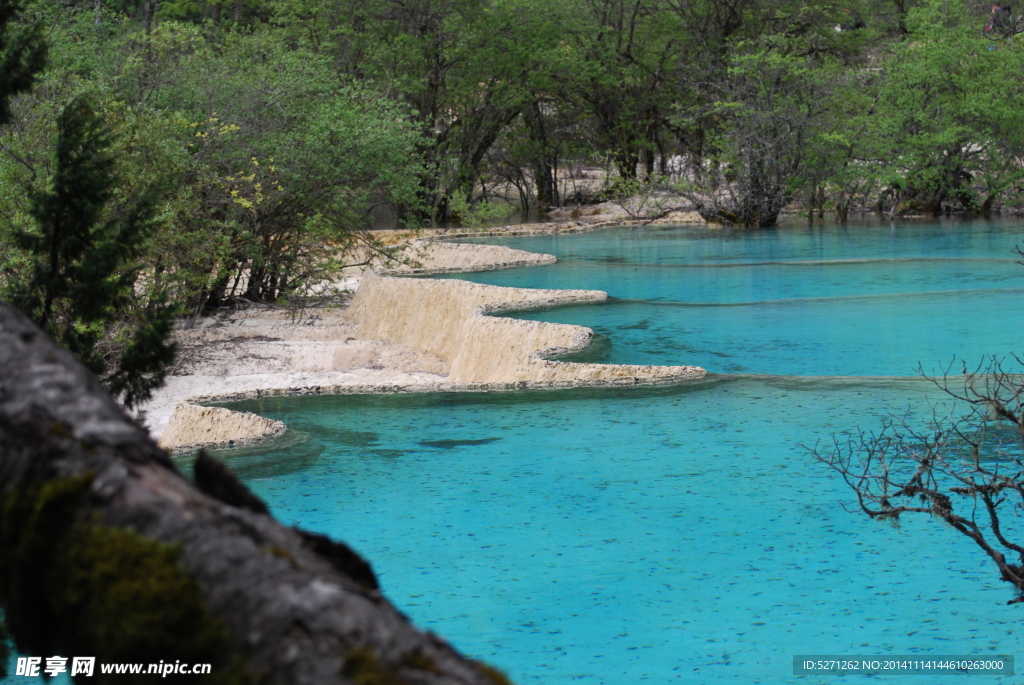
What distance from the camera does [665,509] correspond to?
667cm

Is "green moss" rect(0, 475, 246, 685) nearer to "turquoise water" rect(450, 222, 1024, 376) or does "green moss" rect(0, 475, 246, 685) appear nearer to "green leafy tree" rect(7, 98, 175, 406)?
"green leafy tree" rect(7, 98, 175, 406)

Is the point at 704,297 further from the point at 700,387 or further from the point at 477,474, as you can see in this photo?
the point at 477,474

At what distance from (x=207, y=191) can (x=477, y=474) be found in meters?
8.69

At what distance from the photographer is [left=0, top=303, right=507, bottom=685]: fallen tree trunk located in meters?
1.17

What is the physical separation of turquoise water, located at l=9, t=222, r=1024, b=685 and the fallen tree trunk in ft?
11.4

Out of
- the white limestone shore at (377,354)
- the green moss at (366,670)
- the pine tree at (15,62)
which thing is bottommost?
the white limestone shore at (377,354)

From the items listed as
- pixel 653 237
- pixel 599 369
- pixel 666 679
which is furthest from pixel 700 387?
pixel 653 237

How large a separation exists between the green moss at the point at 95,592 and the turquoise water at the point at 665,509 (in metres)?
3.47

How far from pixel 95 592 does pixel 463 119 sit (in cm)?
2883

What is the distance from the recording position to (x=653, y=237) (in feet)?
81.3

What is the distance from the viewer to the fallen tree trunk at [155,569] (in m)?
1.17

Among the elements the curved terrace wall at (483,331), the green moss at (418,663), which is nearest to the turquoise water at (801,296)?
the curved terrace wall at (483,331)

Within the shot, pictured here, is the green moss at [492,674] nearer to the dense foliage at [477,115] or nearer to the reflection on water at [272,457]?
the dense foliage at [477,115]

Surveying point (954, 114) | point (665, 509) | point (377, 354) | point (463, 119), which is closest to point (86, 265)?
point (665, 509)
